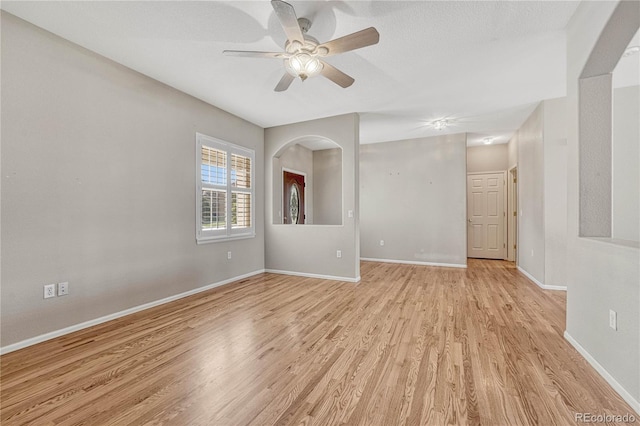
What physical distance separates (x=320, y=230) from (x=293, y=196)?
2357 mm

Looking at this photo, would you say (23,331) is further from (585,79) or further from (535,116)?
(535,116)

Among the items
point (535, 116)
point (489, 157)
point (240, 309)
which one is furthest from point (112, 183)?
point (489, 157)

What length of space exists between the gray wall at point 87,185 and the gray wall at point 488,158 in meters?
6.33

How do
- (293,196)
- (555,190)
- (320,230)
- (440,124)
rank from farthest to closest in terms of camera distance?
(293,196)
(440,124)
(320,230)
(555,190)

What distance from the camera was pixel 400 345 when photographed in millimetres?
2324

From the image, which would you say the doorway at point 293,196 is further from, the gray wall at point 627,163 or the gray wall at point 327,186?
the gray wall at point 627,163

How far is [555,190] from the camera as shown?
13.0 feet

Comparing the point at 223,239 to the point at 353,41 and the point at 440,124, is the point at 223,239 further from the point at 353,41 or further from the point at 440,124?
the point at 440,124

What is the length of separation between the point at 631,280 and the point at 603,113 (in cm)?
131

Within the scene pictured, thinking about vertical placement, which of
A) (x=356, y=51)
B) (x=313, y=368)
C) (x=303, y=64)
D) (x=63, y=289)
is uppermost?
(x=356, y=51)

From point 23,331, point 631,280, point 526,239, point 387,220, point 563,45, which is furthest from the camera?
point 387,220

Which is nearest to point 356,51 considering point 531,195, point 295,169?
point 531,195

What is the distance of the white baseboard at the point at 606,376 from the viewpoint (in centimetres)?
153

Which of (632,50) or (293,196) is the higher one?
(632,50)
